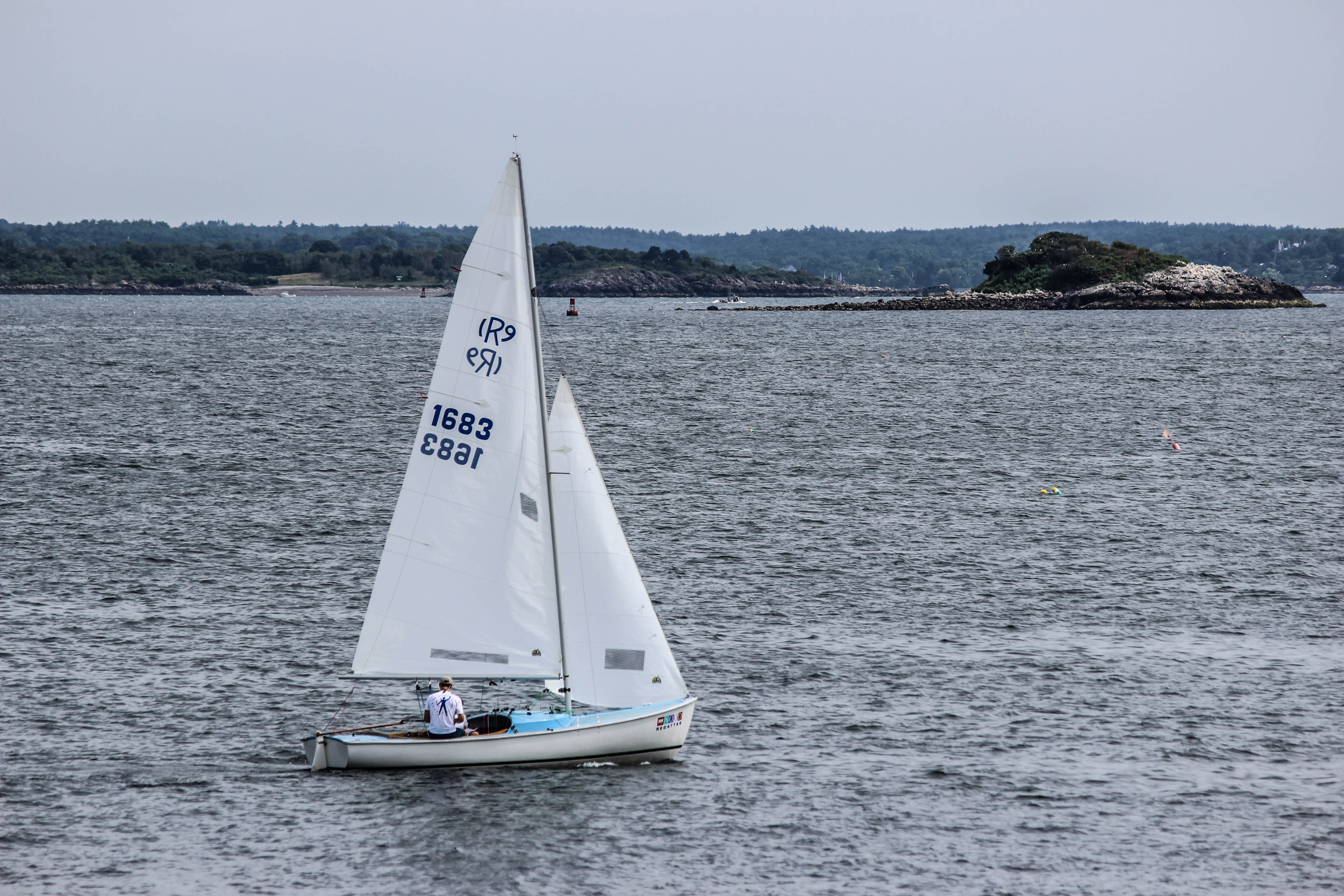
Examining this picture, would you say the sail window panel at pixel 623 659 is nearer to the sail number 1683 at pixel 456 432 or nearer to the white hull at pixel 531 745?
the white hull at pixel 531 745

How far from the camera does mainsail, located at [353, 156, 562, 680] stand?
970 inches

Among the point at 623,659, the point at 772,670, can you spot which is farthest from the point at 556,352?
the point at 623,659

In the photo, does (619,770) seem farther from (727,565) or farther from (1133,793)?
(727,565)

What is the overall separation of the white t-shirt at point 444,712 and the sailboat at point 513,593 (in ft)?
1.00

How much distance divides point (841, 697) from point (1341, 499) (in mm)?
36283

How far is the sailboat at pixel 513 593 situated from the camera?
2542 cm

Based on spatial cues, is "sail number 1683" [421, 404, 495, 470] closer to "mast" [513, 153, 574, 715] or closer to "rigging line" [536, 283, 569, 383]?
"mast" [513, 153, 574, 715]

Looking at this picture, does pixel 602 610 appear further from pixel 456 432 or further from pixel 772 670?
pixel 772 670

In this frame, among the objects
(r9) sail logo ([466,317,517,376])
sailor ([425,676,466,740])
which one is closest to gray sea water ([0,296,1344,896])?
sailor ([425,676,466,740])

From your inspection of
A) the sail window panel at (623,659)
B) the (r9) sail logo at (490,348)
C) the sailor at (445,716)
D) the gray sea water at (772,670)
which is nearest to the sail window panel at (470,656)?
the sailor at (445,716)

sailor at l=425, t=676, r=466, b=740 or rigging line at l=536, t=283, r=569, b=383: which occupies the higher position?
rigging line at l=536, t=283, r=569, b=383

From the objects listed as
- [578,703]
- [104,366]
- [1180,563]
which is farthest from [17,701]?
[104,366]

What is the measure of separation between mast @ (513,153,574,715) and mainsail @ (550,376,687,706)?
110 mm

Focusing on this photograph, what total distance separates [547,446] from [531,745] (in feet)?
20.0
